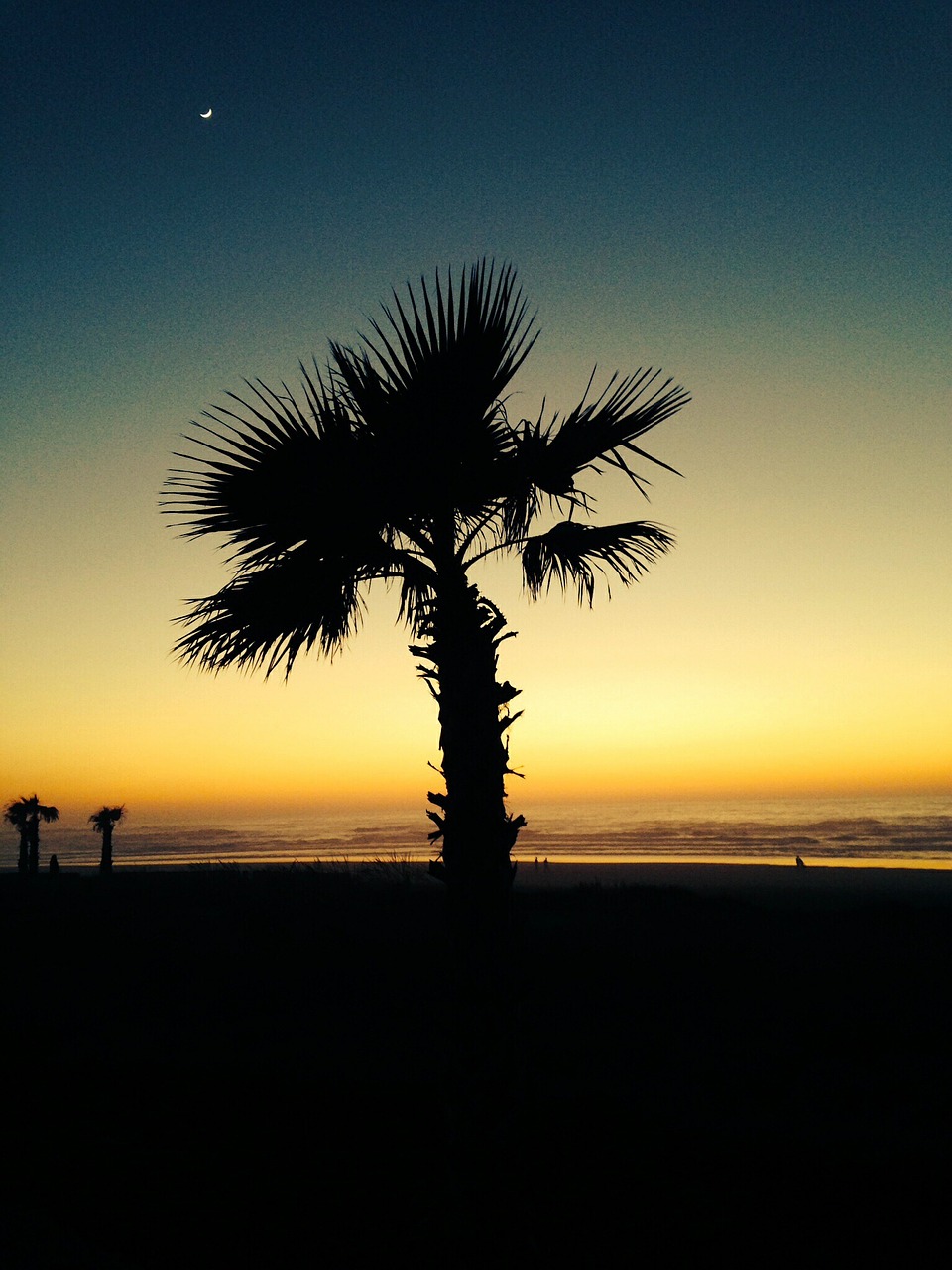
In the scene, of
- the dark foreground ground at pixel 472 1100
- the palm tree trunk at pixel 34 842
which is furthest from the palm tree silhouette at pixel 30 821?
the dark foreground ground at pixel 472 1100

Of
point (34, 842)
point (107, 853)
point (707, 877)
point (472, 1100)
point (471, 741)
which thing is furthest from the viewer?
point (34, 842)

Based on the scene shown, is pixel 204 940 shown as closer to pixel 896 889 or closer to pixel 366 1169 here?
pixel 366 1169

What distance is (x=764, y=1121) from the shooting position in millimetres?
7520

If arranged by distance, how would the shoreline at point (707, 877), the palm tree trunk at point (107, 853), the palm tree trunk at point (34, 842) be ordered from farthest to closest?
1. the palm tree trunk at point (34, 842)
2. the palm tree trunk at point (107, 853)
3. the shoreline at point (707, 877)

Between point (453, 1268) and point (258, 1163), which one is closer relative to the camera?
point (453, 1268)

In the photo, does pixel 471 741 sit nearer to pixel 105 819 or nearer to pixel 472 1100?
pixel 472 1100

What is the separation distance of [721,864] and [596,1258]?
36.0 m

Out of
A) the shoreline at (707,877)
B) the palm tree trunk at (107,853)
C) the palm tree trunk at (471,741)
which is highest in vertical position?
the palm tree trunk at (471,741)

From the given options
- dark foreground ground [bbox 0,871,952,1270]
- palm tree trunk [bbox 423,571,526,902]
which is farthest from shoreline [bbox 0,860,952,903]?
palm tree trunk [bbox 423,571,526,902]

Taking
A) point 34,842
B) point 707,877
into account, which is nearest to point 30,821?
point 34,842

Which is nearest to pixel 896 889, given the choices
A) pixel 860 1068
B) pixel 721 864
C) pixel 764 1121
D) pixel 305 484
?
pixel 721 864

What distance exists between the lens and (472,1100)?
17.2ft

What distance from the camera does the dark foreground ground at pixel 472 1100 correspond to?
536 centimetres

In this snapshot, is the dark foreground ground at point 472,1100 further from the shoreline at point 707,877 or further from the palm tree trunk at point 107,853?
the palm tree trunk at point 107,853
